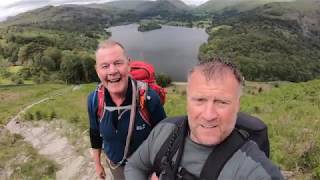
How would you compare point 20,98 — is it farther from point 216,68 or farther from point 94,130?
point 216,68

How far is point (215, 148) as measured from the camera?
233 centimetres

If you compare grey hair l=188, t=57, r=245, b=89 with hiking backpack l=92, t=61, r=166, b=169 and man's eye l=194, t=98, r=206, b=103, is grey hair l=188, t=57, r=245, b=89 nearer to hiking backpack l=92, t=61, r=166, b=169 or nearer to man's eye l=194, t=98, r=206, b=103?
man's eye l=194, t=98, r=206, b=103

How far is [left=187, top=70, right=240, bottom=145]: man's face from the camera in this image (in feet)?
7.62

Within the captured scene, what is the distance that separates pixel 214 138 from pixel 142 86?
150 centimetres

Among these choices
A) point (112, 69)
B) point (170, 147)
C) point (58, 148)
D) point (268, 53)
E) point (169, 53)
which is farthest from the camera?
point (169, 53)

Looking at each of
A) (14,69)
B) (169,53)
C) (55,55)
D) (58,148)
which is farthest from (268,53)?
(58,148)

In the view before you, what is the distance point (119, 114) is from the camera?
3.74 m

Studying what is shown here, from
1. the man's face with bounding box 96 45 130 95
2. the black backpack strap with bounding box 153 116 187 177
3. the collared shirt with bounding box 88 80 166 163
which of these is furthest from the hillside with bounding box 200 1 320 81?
the black backpack strap with bounding box 153 116 187 177

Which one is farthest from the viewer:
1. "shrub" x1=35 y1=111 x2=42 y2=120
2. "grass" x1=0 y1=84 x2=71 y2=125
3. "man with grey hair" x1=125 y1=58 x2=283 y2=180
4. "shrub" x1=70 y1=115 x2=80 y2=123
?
"grass" x1=0 y1=84 x2=71 y2=125

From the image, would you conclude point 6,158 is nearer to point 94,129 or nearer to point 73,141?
point 73,141

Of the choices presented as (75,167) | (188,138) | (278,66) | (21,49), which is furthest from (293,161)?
(21,49)

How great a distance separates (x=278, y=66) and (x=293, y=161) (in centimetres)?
10402

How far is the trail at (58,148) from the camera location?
27.5ft

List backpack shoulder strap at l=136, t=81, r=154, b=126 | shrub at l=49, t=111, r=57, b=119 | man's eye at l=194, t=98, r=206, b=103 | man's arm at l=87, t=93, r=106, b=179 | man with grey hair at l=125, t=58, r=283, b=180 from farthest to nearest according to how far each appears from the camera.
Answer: shrub at l=49, t=111, r=57, b=119 → man's arm at l=87, t=93, r=106, b=179 → backpack shoulder strap at l=136, t=81, r=154, b=126 → man's eye at l=194, t=98, r=206, b=103 → man with grey hair at l=125, t=58, r=283, b=180
